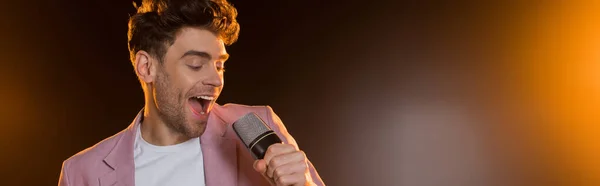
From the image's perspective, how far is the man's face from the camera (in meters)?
1.89

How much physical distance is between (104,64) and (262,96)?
0.78 metres

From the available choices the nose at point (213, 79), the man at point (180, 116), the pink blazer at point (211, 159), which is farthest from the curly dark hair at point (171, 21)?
the pink blazer at point (211, 159)

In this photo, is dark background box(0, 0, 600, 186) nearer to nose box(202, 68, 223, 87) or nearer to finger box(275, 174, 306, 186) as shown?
nose box(202, 68, 223, 87)

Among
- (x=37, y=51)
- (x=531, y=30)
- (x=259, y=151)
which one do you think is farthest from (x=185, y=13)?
(x=531, y=30)

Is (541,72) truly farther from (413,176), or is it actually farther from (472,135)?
(413,176)

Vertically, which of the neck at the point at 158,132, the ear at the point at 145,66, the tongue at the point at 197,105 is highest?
the ear at the point at 145,66

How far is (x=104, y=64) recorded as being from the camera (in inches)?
121

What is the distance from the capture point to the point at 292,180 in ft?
4.68

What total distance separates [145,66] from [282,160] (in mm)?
766

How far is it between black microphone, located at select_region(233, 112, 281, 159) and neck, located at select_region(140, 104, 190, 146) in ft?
1.86

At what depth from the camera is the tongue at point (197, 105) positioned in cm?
194

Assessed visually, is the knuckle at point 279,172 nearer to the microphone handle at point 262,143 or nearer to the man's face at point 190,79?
the microphone handle at point 262,143

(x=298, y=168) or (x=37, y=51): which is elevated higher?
(x=37, y=51)

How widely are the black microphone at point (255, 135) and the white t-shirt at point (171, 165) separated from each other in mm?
523
